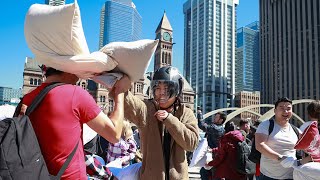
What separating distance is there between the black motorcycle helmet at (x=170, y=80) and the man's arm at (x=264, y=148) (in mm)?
1479

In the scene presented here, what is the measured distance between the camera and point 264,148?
12.7 feet

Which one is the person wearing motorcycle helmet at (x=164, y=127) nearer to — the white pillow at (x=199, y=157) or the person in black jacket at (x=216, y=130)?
the white pillow at (x=199, y=157)

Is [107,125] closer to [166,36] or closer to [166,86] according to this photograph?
[166,86]

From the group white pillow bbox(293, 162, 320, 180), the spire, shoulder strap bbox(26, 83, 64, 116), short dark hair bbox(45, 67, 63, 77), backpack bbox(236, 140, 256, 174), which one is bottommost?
backpack bbox(236, 140, 256, 174)

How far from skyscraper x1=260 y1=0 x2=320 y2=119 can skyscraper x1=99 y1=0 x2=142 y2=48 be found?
89.0 m

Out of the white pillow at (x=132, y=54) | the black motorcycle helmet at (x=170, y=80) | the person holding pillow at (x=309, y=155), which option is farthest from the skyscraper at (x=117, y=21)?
the white pillow at (x=132, y=54)

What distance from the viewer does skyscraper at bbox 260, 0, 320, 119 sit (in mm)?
83688

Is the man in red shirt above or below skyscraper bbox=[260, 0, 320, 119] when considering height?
below

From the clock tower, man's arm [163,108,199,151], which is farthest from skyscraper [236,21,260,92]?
man's arm [163,108,199,151]

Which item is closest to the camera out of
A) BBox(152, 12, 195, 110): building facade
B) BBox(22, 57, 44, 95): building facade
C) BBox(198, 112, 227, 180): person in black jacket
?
BBox(198, 112, 227, 180): person in black jacket

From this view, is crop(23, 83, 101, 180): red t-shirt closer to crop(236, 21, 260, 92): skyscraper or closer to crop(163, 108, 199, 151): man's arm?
crop(163, 108, 199, 151): man's arm

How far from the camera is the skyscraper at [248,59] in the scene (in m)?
170

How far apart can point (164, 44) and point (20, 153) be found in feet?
303

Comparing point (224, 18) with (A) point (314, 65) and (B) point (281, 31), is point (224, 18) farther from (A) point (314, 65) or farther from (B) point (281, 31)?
(A) point (314, 65)
